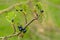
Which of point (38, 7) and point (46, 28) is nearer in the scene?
point (38, 7)

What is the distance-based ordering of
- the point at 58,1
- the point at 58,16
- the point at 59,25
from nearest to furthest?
the point at 59,25, the point at 58,16, the point at 58,1

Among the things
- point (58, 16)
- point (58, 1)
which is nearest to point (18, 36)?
point (58, 16)

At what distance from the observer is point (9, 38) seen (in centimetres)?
184

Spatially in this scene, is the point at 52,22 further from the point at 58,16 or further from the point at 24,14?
the point at 24,14

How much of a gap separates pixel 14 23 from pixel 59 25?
16.5ft

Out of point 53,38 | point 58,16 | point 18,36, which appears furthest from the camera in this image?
point 58,16

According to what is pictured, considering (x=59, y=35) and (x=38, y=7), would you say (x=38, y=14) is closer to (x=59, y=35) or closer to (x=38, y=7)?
(x=38, y=7)

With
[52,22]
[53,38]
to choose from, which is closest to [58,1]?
[52,22]

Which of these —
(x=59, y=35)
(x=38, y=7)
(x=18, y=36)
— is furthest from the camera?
(x=59, y=35)

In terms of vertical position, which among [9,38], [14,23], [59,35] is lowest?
[59,35]

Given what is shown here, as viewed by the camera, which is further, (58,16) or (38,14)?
(58,16)

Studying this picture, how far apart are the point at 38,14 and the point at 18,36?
0.70 feet

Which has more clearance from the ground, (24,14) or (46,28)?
(24,14)

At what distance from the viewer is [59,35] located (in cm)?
595
